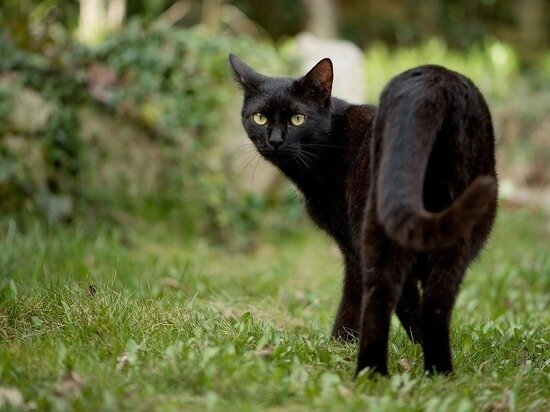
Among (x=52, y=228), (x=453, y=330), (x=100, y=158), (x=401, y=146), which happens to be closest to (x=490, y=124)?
(x=401, y=146)

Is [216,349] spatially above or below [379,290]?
below

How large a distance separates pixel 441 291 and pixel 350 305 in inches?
37.4

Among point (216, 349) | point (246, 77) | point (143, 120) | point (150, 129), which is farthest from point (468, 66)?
point (216, 349)

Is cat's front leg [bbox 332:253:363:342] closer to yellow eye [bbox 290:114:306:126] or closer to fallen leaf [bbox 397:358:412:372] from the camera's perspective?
fallen leaf [bbox 397:358:412:372]

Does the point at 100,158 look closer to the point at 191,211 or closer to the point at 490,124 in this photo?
the point at 191,211

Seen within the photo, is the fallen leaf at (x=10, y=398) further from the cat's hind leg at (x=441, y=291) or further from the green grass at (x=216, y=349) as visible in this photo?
the cat's hind leg at (x=441, y=291)

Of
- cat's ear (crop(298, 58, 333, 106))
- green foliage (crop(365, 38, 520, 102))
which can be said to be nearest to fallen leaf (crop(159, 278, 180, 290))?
cat's ear (crop(298, 58, 333, 106))

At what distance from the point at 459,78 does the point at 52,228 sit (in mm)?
3623

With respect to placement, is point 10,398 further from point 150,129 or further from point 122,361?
point 150,129

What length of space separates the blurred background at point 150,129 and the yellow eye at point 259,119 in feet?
2.55

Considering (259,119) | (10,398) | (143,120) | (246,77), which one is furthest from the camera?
(143,120)

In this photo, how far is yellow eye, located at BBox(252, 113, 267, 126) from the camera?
12.5ft

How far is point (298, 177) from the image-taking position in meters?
3.81

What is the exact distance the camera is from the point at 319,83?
12.3 ft
